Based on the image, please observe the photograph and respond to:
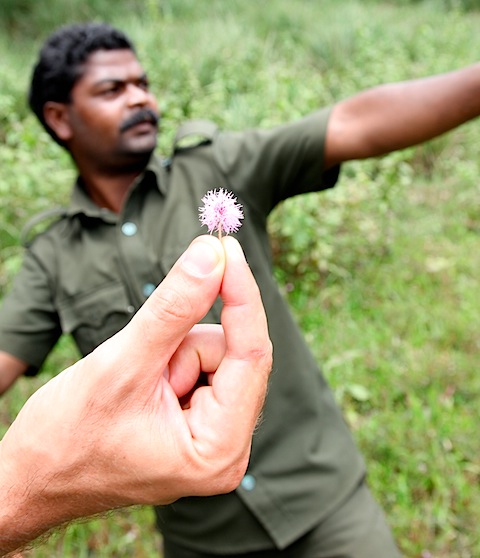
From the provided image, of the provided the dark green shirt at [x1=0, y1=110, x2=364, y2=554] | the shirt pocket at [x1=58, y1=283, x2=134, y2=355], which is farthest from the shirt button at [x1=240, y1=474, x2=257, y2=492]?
the shirt pocket at [x1=58, y1=283, x2=134, y2=355]

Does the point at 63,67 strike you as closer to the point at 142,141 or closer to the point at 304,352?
the point at 142,141

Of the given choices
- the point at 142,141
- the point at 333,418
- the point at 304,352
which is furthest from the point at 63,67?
the point at 333,418

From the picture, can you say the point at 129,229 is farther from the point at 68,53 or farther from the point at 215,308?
the point at 68,53

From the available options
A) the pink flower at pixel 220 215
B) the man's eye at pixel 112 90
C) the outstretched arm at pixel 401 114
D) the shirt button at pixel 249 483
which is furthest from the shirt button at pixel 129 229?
the pink flower at pixel 220 215

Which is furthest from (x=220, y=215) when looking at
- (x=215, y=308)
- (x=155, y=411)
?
(x=215, y=308)

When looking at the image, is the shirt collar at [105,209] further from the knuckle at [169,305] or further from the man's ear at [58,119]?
the knuckle at [169,305]

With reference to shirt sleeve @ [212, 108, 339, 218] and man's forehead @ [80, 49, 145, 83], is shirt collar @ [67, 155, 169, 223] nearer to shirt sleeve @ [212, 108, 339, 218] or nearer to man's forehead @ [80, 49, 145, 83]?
shirt sleeve @ [212, 108, 339, 218]
